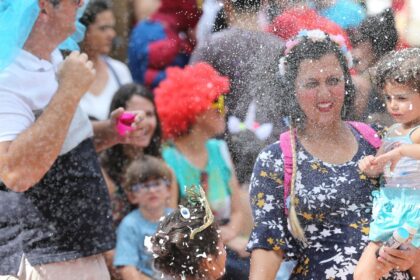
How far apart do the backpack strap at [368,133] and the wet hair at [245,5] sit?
0.93 metres

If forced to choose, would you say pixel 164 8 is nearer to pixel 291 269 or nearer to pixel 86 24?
pixel 86 24

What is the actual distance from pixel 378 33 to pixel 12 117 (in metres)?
1.46

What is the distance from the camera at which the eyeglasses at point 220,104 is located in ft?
15.1

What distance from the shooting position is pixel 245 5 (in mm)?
4648

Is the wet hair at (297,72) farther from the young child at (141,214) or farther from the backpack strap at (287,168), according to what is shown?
the young child at (141,214)

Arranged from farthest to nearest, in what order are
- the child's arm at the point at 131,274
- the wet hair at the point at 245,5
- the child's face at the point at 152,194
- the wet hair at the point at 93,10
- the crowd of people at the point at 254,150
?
the wet hair at the point at 93,10 < the child's face at the point at 152,194 < the child's arm at the point at 131,274 < the wet hair at the point at 245,5 < the crowd of people at the point at 254,150

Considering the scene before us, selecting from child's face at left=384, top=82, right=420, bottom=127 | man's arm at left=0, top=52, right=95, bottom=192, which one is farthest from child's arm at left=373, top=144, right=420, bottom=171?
man's arm at left=0, top=52, right=95, bottom=192

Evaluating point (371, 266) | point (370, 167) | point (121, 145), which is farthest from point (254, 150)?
point (121, 145)

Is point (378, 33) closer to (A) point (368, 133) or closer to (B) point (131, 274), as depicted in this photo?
(A) point (368, 133)

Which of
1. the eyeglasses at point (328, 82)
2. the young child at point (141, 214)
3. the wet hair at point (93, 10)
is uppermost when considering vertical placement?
the eyeglasses at point (328, 82)

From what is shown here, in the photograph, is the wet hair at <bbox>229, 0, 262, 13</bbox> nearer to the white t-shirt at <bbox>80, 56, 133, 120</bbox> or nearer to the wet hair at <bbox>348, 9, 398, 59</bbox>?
the wet hair at <bbox>348, 9, 398, 59</bbox>

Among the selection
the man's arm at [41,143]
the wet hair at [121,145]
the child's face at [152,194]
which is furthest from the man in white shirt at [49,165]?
the wet hair at [121,145]

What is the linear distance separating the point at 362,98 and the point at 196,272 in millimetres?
1029

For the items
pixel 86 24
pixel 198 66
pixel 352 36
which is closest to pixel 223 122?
pixel 198 66
